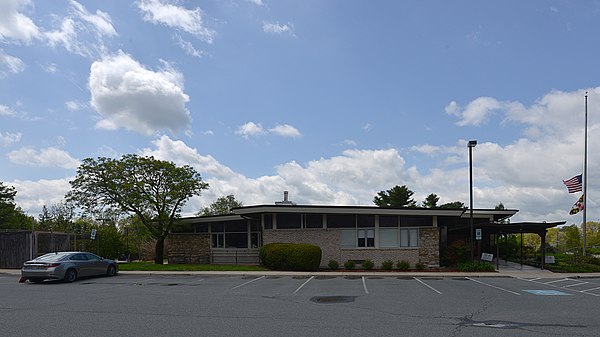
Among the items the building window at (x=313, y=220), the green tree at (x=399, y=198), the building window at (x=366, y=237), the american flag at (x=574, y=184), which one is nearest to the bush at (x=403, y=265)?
the building window at (x=366, y=237)

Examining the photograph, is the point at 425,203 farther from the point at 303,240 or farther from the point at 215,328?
the point at 215,328

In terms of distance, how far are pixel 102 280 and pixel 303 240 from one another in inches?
446

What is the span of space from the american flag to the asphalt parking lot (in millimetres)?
10537

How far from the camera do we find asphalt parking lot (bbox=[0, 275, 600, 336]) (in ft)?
32.0

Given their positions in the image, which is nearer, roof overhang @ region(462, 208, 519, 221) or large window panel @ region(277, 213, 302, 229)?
large window panel @ region(277, 213, 302, 229)

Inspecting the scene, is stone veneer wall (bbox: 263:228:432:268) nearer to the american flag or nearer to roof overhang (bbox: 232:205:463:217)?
roof overhang (bbox: 232:205:463:217)

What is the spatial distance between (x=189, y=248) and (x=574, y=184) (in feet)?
84.2

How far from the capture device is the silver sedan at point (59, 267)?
20156 mm

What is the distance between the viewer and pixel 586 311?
1215 centimetres

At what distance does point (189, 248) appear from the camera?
3475 cm

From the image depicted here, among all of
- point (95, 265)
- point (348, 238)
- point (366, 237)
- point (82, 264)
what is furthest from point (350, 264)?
point (82, 264)

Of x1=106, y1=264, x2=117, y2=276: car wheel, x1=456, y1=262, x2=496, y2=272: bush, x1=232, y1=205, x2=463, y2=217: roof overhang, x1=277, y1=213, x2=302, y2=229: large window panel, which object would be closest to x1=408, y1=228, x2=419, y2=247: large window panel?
x1=232, y1=205, x2=463, y2=217: roof overhang

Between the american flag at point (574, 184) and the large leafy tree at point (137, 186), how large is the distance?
931 inches

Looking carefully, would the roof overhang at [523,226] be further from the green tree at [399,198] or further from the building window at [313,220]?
the green tree at [399,198]
